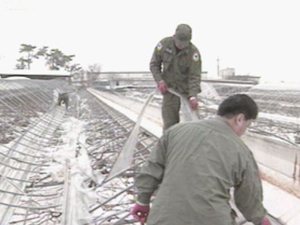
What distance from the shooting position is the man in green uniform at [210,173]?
1783 millimetres

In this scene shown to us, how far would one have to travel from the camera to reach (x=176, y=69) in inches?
162

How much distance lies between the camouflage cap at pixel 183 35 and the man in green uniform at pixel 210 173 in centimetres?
187

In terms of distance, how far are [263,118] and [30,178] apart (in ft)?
15.8

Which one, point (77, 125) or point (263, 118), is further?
point (77, 125)

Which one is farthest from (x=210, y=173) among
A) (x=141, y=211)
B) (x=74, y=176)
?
(x=74, y=176)

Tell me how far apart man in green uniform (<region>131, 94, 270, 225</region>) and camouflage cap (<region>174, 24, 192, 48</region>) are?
6.13 feet

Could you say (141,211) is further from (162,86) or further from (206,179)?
(162,86)

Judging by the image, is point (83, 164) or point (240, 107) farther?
point (83, 164)

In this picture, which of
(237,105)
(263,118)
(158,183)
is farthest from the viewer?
(263,118)

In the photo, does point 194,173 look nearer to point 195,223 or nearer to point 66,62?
point 195,223

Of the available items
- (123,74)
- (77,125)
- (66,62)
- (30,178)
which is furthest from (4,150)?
(66,62)

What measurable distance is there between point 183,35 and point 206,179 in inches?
85.9

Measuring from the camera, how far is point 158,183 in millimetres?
2039

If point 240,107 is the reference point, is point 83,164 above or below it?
below
